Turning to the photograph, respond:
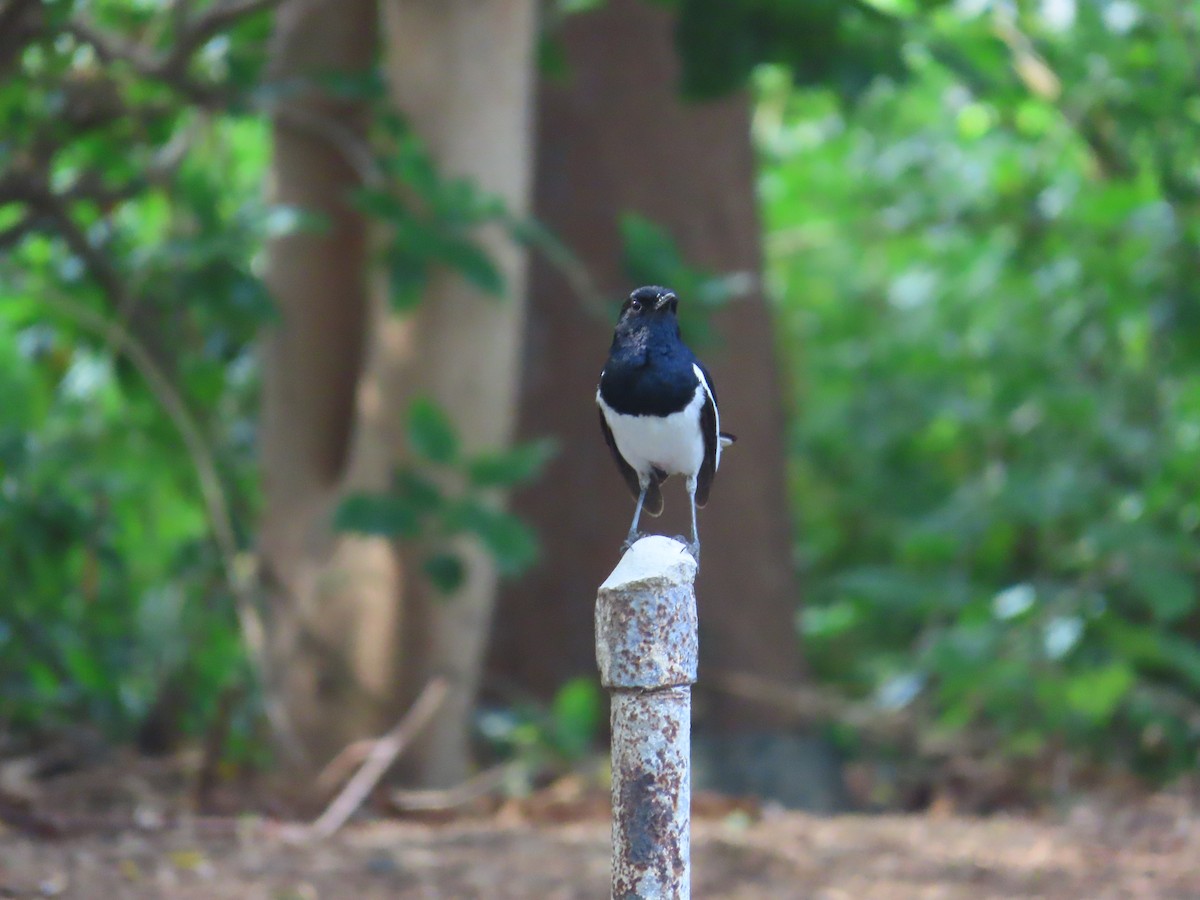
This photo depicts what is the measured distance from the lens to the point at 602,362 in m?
6.71

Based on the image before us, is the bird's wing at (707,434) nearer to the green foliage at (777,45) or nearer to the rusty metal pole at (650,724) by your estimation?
the rusty metal pole at (650,724)

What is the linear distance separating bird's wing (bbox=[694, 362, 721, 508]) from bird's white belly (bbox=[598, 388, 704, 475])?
0.08 ft

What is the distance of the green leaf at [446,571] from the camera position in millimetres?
4840

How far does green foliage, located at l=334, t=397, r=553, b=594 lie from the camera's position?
14.8ft

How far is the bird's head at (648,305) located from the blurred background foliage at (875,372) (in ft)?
6.71

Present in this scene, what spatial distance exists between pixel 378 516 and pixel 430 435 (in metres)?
0.29

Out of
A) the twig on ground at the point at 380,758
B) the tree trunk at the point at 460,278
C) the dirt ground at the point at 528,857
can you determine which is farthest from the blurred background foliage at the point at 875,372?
the dirt ground at the point at 528,857

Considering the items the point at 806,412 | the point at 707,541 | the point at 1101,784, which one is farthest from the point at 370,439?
the point at 806,412

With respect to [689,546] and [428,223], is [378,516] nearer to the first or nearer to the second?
[428,223]

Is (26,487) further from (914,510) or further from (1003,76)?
(914,510)

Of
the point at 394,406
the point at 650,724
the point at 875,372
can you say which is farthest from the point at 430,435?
the point at 875,372

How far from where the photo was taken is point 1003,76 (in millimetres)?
5879

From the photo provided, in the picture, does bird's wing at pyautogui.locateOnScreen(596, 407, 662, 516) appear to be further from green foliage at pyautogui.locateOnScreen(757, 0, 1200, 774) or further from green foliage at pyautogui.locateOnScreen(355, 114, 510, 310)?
green foliage at pyautogui.locateOnScreen(757, 0, 1200, 774)

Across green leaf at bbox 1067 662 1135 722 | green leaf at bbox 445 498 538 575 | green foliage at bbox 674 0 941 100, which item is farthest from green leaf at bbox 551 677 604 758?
green foliage at bbox 674 0 941 100
